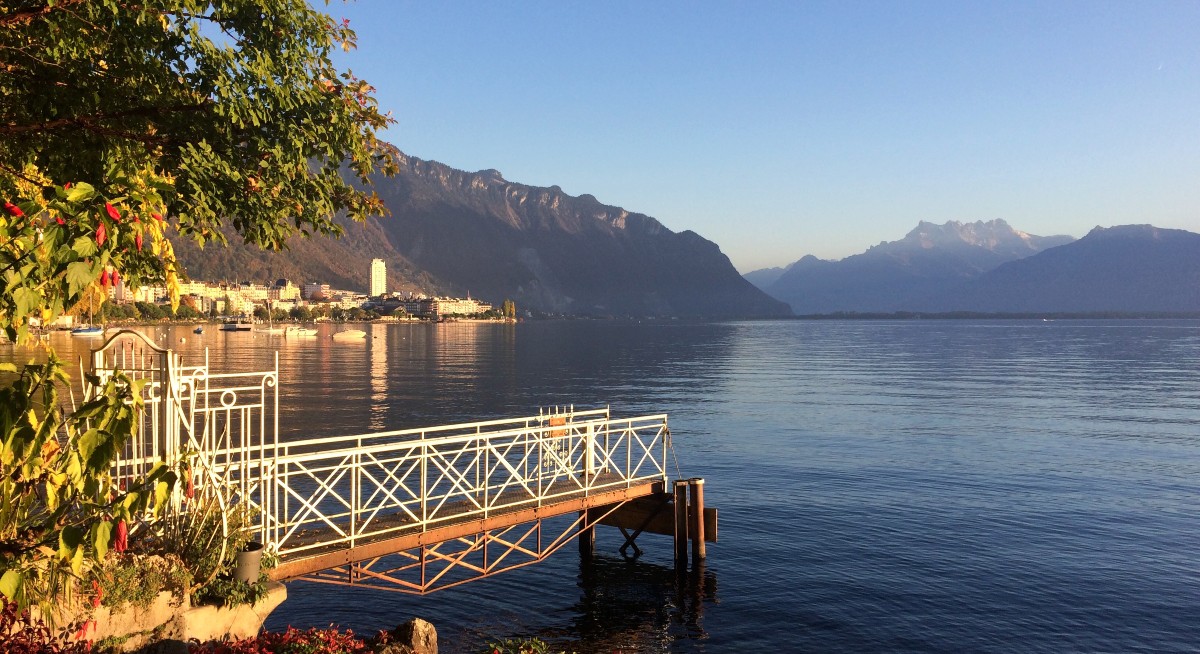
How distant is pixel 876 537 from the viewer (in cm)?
2306

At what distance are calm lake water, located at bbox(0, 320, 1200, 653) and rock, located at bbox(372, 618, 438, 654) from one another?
4.11 meters

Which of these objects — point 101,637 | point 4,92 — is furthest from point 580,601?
point 4,92

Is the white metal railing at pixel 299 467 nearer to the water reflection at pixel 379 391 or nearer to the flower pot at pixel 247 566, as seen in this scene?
the flower pot at pixel 247 566

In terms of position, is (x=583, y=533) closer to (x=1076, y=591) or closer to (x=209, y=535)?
(x=1076, y=591)

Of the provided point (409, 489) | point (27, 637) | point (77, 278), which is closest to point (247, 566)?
point (27, 637)

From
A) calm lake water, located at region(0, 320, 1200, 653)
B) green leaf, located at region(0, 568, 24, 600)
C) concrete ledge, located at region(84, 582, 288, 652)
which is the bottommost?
calm lake water, located at region(0, 320, 1200, 653)

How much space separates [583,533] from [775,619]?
616 centimetres

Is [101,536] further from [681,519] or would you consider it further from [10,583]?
[681,519]

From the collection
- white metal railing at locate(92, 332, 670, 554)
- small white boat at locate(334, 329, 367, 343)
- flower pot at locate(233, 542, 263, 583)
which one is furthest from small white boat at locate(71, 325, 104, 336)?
flower pot at locate(233, 542, 263, 583)

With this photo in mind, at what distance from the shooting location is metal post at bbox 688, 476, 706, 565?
2038 centimetres

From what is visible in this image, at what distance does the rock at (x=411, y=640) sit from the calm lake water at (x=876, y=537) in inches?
162

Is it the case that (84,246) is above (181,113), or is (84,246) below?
below

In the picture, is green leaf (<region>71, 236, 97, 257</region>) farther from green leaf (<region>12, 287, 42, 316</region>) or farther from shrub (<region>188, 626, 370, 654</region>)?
shrub (<region>188, 626, 370, 654</region>)

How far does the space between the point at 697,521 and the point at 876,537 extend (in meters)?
5.90
